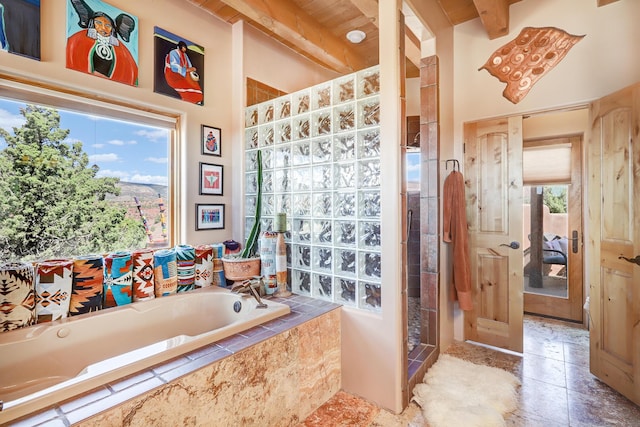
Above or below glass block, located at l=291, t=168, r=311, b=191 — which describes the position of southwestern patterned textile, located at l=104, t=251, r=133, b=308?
below

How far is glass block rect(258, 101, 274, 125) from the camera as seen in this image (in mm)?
2486

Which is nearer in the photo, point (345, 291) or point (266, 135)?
point (345, 291)

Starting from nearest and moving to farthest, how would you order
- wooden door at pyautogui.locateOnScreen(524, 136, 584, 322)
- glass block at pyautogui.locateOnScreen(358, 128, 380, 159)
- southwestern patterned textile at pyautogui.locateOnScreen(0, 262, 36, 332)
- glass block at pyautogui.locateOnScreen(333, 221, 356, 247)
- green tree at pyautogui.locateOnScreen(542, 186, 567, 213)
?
southwestern patterned textile at pyautogui.locateOnScreen(0, 262, 36, 332) → glass block at pyautogui.locateOnScreen(358, 128, 380, 159) → glass block at pyautogui.locateOnScreen(333, 221, 356, 247) → wooden door at pyautogui.locateOnScreen(524, 136, 584, 322) → green tree at pyautogui.locateOnScreen(542, 186, 567, 213)

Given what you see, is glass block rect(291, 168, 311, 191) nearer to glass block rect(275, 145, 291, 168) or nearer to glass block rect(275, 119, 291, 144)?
glass block rect(275, 145, 291, 168)

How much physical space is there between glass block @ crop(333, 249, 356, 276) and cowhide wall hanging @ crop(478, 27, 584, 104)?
1958 millimetres

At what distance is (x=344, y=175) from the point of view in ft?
6.70

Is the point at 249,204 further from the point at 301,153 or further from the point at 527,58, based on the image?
the point at 527,58

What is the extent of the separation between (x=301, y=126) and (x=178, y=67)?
3.45 ft

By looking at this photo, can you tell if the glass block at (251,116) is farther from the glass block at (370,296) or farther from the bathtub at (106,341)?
the glass block at (370,296)

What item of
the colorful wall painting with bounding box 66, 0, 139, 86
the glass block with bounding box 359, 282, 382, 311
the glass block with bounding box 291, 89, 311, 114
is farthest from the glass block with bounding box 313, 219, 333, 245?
the colorful wall painting with bounding box 66, 0, 139, 86

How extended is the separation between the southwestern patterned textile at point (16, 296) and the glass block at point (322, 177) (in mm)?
1679

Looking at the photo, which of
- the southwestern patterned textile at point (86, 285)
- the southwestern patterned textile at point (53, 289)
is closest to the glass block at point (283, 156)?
the southwestern patterned textile at point (86, 285)

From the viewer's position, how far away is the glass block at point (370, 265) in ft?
6.20

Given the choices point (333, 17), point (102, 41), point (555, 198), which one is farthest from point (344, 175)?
point (555, 198)
